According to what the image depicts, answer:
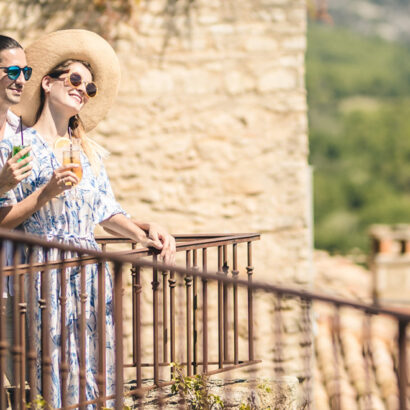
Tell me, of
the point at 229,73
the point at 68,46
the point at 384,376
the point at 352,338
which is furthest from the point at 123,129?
the point at 352,338

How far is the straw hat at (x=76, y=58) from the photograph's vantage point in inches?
150

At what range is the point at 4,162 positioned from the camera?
3.56 m

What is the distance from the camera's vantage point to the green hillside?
187 ft

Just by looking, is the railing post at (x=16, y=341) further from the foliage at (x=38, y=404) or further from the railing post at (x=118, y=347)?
the railing post at (x=118, y=347)

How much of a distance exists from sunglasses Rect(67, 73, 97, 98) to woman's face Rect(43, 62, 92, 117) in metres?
0.01

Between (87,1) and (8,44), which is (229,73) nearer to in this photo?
(87,1)

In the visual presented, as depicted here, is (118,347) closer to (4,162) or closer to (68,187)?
(68,187)

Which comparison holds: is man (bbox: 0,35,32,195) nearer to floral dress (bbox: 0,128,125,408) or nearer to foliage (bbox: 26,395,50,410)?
floral dress (bbox: 0,128,125,408)

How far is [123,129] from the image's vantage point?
6680 millimetres

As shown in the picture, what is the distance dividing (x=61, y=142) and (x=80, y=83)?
0.31 metres

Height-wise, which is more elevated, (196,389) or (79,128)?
(79,128)

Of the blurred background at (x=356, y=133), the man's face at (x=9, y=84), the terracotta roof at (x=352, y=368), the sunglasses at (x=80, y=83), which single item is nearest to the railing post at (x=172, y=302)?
the sunglasses at (x=80, y=83)

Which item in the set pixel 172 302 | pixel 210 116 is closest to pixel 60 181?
pixel 172 302

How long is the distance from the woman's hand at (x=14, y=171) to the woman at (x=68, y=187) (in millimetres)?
113
